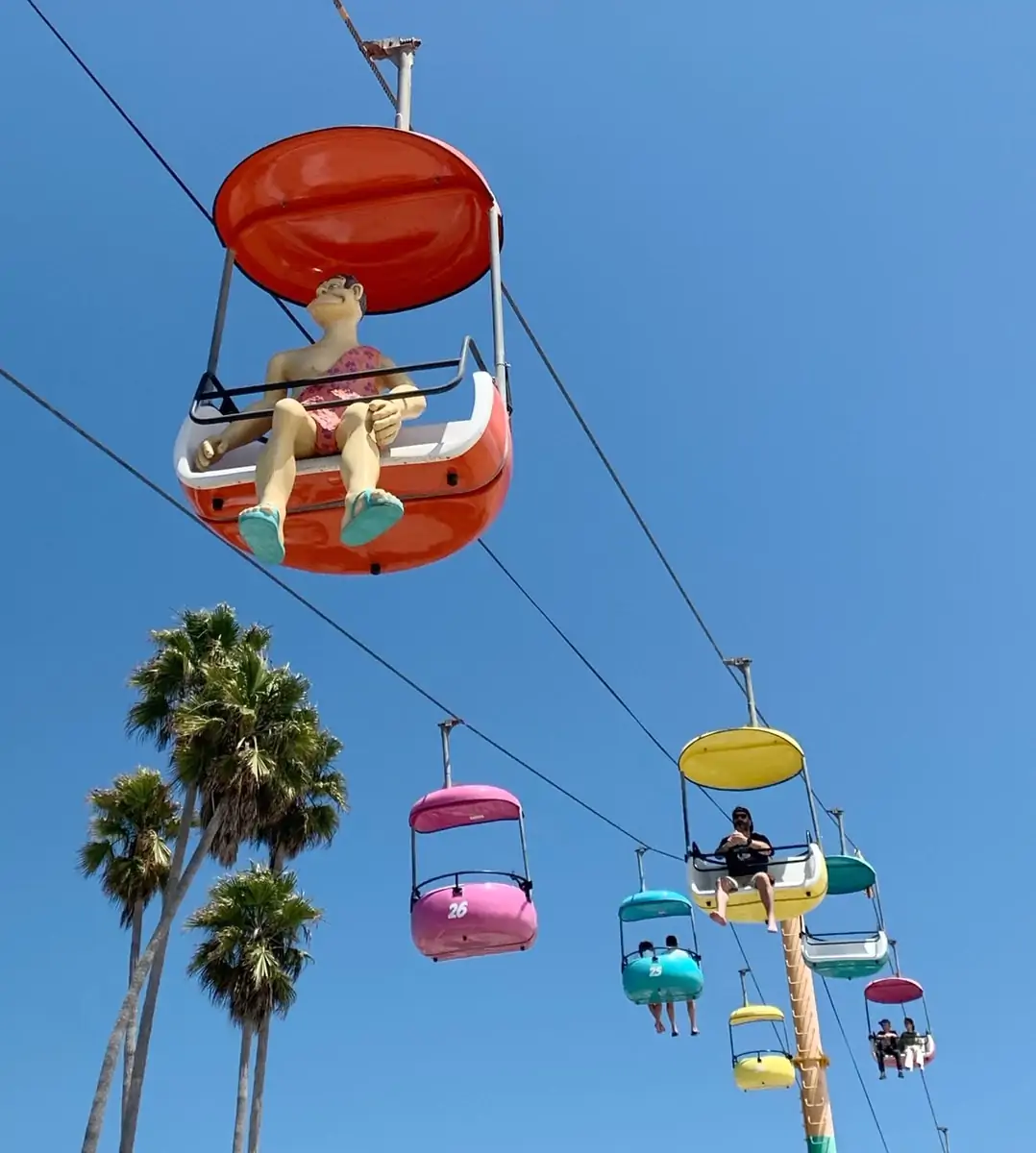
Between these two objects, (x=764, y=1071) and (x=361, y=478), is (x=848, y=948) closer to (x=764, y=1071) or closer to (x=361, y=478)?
(x=764, y=1071)

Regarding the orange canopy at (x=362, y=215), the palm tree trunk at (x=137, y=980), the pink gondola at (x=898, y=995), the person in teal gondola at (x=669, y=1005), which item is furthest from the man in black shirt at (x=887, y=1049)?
the orange canopy at (x=362, y=215)

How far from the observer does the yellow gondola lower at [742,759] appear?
11.6m

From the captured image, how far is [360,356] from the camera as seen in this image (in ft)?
19.1

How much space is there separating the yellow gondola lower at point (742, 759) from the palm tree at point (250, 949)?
959 cm

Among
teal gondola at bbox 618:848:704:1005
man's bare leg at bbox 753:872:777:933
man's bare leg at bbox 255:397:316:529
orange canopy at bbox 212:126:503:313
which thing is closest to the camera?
man's bare leg at bbox 255:397:316:529

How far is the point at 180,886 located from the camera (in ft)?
59.6

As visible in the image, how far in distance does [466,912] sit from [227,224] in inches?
270

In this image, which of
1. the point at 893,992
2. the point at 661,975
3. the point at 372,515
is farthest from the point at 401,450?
the point at 893,992

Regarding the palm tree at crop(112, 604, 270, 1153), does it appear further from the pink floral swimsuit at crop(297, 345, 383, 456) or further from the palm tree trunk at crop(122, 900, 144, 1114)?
the pink floral swimsuit at crop(297, 345, 383, 456)

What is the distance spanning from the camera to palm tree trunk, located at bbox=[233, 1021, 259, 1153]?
1845 centimetres

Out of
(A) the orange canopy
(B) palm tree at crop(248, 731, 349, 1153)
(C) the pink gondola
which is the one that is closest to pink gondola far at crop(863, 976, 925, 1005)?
(C) the pink gondola

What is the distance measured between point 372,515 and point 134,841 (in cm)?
1715

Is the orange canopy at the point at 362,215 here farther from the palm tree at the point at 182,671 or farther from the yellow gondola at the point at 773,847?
the palm tree at the point at 182,671

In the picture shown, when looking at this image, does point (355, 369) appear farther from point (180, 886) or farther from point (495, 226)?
point (180, 886)
